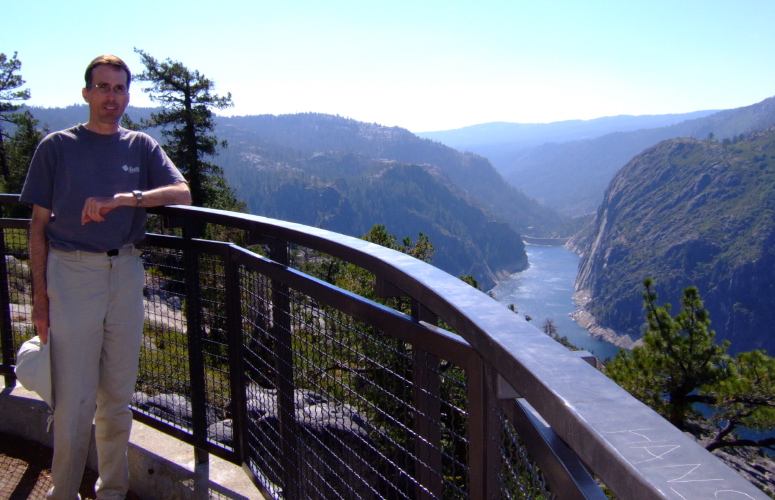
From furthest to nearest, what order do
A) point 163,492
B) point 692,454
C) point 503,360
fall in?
point 163,492 → point 503,360 → point 692,454

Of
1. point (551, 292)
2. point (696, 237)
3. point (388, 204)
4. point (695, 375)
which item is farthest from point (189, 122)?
point (388, 204)

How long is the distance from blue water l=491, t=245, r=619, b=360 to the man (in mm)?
82242

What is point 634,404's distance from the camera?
0.63 metres

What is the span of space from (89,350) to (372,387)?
1109 mm

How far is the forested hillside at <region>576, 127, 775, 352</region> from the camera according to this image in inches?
3728

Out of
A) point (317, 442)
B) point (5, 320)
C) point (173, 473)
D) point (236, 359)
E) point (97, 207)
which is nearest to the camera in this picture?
point (317, 442)

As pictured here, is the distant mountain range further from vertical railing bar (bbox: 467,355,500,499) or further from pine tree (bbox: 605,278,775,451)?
vertical railing bar (bbox: 467,355,500,499)

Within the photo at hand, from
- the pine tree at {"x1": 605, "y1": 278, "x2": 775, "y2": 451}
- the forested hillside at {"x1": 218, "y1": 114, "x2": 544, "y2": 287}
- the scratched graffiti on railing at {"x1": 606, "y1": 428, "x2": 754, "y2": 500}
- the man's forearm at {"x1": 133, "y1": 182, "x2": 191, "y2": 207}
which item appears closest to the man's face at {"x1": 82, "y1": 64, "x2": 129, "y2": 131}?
the man's forearm at {"x1": 133, "y1": 182, "x2": 191, "y2": 207}

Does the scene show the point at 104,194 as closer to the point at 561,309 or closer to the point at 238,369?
the point at 238,369

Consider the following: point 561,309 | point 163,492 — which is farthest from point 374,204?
point 163,492

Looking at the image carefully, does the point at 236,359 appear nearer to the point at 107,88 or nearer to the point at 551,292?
the point at 107,88

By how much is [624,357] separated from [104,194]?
572 inches

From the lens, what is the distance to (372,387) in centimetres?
143

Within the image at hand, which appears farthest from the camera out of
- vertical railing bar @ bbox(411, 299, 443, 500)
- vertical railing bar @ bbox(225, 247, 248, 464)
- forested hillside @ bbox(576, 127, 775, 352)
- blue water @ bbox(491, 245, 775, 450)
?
blue water @ bbox(491, 245, 775, 450)
